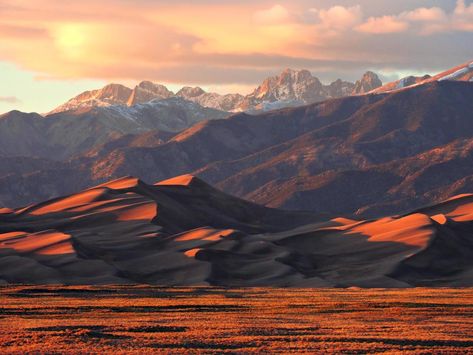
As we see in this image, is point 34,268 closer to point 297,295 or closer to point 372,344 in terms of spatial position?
point 297,295

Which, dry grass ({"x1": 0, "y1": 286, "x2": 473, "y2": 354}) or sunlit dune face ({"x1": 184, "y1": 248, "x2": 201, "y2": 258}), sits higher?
dry grass ({"x1": 0, "y1": 286, "x2": 473, "y2": 354})

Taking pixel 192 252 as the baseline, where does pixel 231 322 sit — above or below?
above

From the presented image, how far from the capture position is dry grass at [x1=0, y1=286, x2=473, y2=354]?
60469 mm

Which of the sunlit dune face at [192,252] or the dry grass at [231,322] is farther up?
the dry grass at [231,322]

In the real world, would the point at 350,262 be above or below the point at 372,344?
below

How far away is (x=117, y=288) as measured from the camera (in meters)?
131

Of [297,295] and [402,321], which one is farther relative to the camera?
[297,295]

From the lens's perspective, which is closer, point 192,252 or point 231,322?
point 231,322

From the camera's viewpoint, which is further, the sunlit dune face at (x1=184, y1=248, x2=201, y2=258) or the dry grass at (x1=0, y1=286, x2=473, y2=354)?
the sunlit dune face at (x1=184, y1=248, x2=201, y2=258)

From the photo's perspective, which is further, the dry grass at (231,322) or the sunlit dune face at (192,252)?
the sunlit dune face at (192,252)

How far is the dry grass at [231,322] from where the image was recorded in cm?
6047

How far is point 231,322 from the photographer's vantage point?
76812 mm

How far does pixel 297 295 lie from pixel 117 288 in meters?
23.8

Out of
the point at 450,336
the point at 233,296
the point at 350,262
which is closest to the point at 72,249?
the point at 350,262
